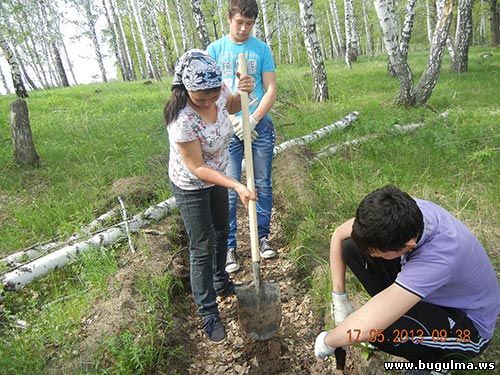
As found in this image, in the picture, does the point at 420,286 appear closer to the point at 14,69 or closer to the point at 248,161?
the point at 248,161

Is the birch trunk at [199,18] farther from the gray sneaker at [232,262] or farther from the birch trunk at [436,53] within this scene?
the gray sneaker at [232,262]

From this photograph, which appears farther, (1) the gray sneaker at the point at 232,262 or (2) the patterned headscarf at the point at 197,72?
(1) the gray sneaker at the point at 232,262

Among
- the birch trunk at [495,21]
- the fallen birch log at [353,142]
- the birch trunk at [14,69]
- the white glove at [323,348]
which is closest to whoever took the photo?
the white glove at [323,348]

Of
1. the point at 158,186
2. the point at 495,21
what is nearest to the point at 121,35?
the point at 495,21

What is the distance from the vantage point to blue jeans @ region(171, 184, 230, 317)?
249cm

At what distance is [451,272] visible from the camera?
1691 millimetres

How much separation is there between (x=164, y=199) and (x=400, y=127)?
3.71 metres

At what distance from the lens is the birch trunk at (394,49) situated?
721 centimetres

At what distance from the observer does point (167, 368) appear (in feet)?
7.91

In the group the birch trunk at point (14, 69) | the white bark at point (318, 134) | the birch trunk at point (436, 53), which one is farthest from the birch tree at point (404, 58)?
the birch trunk at point (14, 69)

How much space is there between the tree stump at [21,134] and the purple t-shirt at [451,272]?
5622mm

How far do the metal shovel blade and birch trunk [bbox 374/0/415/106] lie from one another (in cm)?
603

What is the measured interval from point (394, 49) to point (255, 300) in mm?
6585

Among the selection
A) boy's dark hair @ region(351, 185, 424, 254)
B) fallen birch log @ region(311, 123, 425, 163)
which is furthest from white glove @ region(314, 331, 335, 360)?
fallen birch log @ region(311, 123, 425, 163)
